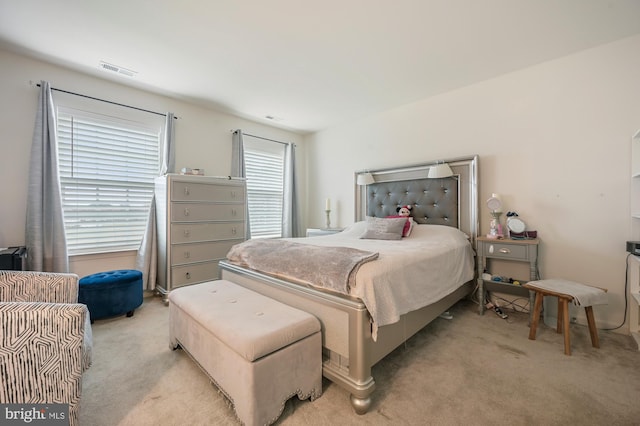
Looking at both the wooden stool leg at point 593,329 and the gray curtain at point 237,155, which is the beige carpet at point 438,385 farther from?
the gray curtain at point 237,155

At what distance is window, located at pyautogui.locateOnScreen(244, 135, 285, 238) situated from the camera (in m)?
4.62

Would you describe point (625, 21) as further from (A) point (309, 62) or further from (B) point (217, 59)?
(B) point (217, 59)

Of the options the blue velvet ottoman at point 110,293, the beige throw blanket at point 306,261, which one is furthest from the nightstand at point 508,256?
the blue velvet ottoman at point 110,293

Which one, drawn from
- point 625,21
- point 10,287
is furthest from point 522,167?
point 10,287

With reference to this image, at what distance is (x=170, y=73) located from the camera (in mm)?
3012

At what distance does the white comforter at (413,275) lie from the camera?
5.04 feet

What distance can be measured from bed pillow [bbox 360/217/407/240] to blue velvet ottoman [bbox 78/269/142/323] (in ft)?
8.62

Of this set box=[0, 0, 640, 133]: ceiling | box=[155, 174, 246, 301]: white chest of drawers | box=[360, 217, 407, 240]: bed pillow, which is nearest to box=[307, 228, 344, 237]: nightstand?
box=[360, 217, 407, 240]: bed pillow

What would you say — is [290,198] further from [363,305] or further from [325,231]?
[363,305]

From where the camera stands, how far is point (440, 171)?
3.32 meters

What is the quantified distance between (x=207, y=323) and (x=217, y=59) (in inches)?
101

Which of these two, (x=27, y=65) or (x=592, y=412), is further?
(x=27, y=65)

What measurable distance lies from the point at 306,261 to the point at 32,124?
10.9 feet

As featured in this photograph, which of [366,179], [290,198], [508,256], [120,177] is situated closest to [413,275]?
[508,256]
